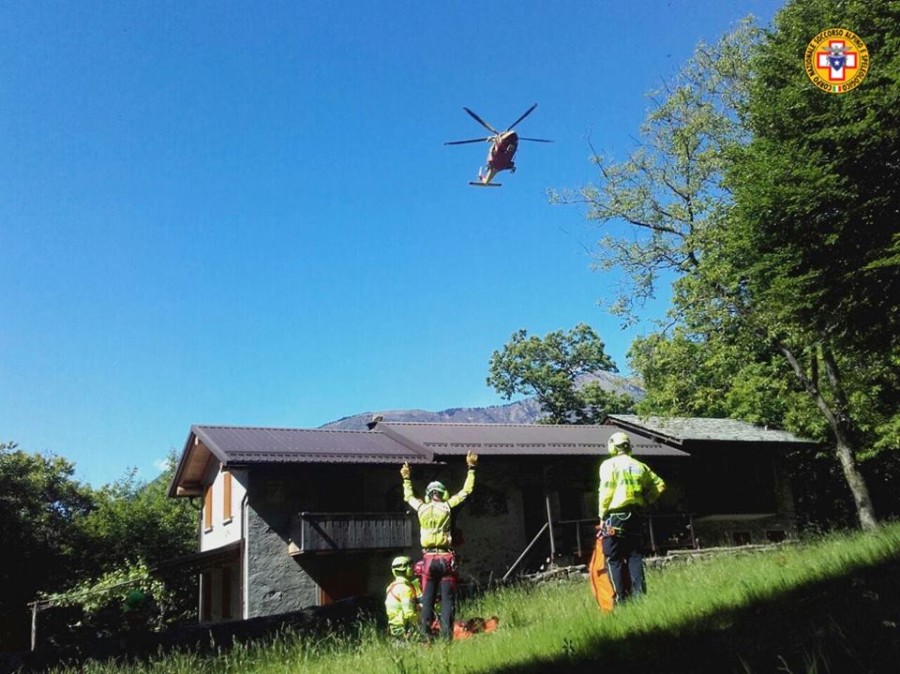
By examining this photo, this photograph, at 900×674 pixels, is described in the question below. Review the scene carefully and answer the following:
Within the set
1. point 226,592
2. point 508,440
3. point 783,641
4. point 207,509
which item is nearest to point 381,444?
point 508,440

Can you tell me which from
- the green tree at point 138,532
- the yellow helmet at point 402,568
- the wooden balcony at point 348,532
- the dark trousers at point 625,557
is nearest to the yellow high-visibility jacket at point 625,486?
the dark trousers at point 625,557

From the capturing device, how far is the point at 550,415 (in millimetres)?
48031

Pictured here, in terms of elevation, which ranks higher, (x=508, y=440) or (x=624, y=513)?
(x=508, y=440)

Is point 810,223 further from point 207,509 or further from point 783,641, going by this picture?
point 207,509

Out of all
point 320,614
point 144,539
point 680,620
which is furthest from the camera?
point 144,539

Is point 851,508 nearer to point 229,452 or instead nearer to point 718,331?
point 718,331

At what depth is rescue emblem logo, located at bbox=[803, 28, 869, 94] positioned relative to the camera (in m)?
9.71

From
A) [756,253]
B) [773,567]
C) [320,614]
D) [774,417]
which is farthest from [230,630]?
[774,417]

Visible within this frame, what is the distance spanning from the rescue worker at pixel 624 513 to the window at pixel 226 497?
16494mm

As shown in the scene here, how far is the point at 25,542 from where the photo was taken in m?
26.8

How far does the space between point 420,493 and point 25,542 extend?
16128 mm

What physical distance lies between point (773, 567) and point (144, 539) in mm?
28379

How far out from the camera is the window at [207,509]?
2427 cm

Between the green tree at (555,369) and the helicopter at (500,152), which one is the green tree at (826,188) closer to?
the helicopter at (500,152)
